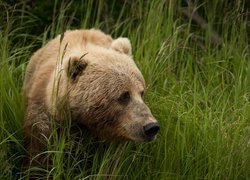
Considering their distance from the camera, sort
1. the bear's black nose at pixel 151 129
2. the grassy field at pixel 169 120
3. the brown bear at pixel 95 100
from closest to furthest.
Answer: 1. the bear's black nose at pixel 151 129
2. the brown bear at pixel 95 100
3. the grassy field at pixel 169 120

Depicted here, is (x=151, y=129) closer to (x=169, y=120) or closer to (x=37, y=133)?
(x=169, y=120)

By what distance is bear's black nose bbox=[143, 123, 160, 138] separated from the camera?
4727 millimetres

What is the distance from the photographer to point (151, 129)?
4.74 m

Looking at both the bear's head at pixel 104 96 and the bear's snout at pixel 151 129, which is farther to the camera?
the bear's head at pixel 104 96

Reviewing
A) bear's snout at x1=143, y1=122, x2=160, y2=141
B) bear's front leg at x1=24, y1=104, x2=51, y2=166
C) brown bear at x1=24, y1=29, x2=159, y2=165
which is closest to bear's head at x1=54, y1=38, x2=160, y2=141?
brown bear at x1=24, y1=29, x2=159, y2=165

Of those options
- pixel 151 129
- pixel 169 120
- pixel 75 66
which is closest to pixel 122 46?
pixel 75 66

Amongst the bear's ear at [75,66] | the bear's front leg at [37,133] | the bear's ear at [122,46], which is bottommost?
the bear's front leg at [37,133]

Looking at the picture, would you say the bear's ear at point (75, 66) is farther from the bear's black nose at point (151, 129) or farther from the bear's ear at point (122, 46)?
the bear's black nose at point (151, 129)

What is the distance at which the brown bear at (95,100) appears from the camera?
16.2ft

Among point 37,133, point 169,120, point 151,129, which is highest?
point 151,129

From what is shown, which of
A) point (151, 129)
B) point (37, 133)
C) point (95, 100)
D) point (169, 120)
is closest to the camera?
point (151, 129)

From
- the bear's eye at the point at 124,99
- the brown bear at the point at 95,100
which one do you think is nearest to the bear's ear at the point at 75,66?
the brown bear at the point at 95,100

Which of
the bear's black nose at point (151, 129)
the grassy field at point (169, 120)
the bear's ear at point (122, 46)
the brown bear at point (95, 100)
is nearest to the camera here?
the bear's black nose at point (151, 129)

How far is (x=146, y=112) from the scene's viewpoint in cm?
488
